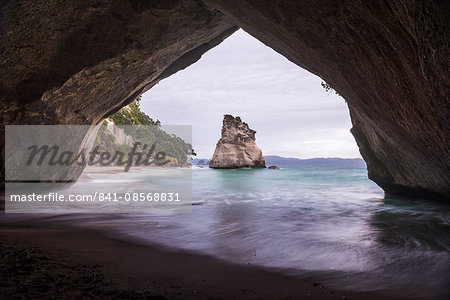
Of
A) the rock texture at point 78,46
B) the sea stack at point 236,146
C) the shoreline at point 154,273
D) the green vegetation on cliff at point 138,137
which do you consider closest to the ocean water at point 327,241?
the shoreline at point 154,273

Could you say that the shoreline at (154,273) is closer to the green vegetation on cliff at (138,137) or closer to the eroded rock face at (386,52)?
the eroded rock face at (386,52)

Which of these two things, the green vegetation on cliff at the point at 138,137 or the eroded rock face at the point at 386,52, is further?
the green vegetation on cliff at the point at 138,137

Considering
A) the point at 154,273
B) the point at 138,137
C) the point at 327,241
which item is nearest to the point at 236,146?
the point at 138,137

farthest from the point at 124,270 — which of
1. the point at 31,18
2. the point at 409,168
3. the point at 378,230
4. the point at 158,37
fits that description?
the point at 409,168

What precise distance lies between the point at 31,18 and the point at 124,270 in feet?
20.8

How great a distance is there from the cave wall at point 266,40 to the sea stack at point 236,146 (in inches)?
1724

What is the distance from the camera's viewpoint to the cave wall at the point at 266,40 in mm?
3604

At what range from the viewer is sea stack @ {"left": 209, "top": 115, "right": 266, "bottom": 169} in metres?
55.4

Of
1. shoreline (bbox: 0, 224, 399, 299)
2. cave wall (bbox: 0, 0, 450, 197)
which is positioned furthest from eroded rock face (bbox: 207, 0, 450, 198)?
shoreline (bbox: 0, 224, 399, 299)

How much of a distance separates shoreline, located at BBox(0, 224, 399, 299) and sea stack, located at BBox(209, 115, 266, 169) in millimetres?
51037

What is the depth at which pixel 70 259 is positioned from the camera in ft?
11.5

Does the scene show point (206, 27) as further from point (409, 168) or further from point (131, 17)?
point (409, 168)

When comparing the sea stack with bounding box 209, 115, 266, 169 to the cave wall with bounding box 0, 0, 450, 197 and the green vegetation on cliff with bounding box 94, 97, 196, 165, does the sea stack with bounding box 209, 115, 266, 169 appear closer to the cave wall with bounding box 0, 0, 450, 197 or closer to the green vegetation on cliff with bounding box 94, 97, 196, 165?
the green vegetation on cliff with bounding box 94, 97, 196, 165

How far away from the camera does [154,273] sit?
128 inches
